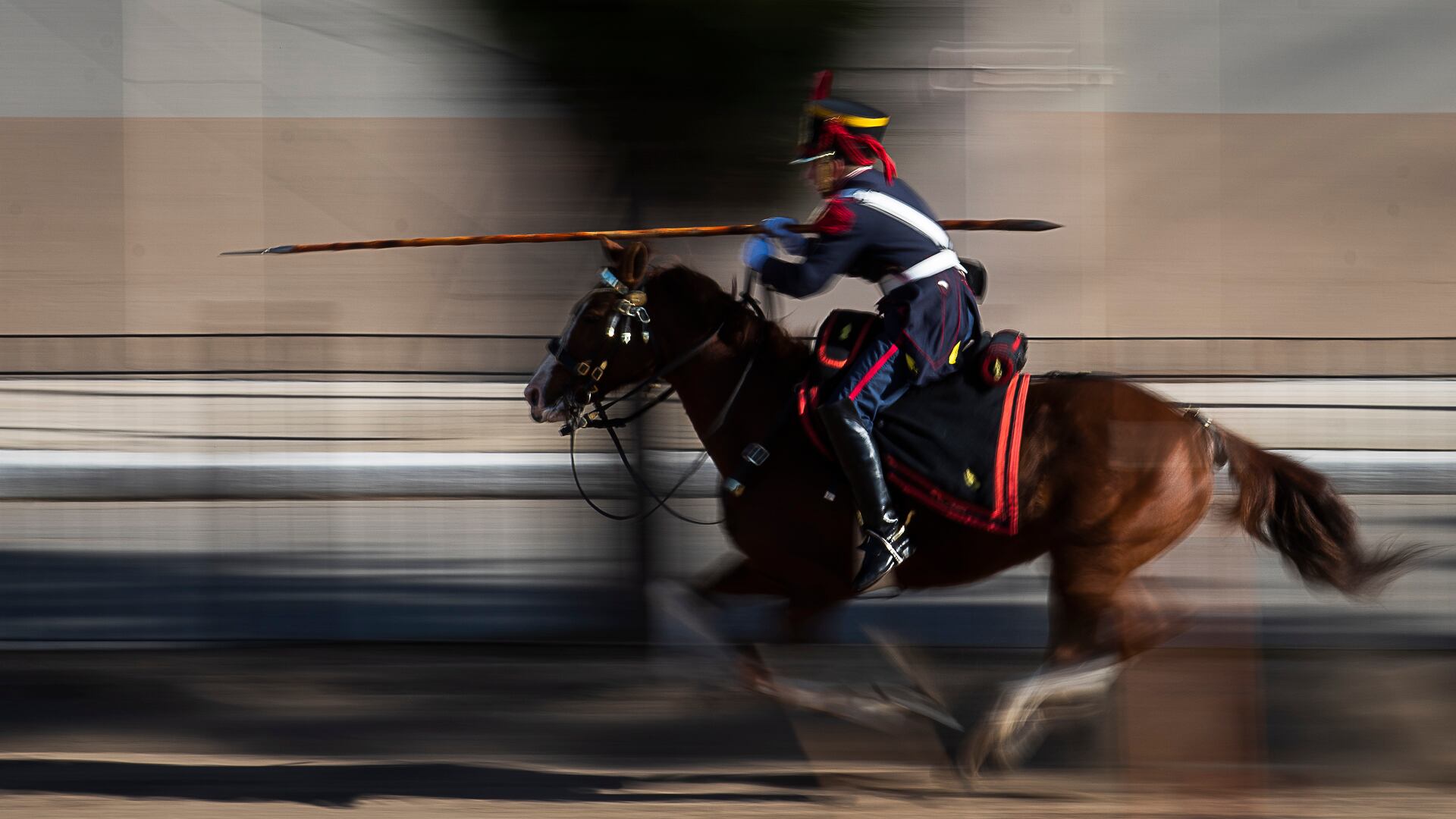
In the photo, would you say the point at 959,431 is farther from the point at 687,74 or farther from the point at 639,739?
the point at 687,74

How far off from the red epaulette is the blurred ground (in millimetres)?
1772

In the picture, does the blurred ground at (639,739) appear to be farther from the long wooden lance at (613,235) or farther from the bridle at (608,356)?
the long wooden lance at (613,235)

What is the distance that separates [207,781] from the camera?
17.1 ft

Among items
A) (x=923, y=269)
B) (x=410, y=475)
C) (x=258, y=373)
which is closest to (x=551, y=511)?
(x=410, y=475)

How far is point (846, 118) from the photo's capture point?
505cm

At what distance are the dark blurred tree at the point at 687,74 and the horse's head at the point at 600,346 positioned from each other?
116 centimetres

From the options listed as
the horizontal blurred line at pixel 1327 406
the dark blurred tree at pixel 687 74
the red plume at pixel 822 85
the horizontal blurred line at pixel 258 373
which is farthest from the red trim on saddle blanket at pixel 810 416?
the horizontal blurred line at pixel 1327 406

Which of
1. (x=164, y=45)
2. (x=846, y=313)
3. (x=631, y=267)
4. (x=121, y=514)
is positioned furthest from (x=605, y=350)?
(x=164, y=45)

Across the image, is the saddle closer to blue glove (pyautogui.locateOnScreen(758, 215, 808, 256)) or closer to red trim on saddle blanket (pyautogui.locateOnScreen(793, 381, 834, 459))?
red trim on saddle blanket (pyautogui.locateOnScreen(793, 381, 834, 459))

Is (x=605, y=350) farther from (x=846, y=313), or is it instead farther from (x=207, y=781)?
(x=207, y=781)

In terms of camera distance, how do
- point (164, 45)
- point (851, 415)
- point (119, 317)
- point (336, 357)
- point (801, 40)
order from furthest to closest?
point (119, 317) → point (164, 45) → point (336, 357) → point (801, 40) → point (851, 415)

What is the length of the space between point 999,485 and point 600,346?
58.6 inches

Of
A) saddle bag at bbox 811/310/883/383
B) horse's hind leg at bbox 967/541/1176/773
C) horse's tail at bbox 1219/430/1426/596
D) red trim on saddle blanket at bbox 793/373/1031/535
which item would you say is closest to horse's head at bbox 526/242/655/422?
saddle bag at bbox 811/310/883/383

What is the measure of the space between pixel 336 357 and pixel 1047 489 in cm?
449
